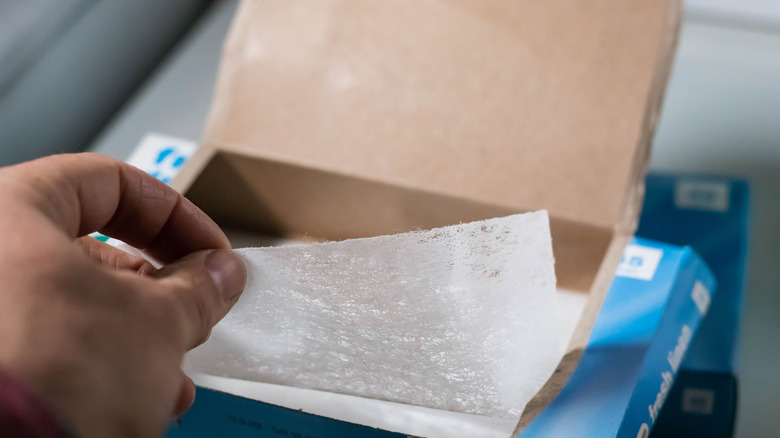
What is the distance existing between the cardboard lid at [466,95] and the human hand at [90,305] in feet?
0.75

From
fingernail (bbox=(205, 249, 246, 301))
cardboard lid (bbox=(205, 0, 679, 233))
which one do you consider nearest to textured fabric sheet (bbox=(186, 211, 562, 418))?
fingernail (bbox=(205, 249, 246, 301))

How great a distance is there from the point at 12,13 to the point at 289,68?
33cm

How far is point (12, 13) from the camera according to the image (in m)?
0.69

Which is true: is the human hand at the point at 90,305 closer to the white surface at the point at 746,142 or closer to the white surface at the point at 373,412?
the white surface at the point at 373,412

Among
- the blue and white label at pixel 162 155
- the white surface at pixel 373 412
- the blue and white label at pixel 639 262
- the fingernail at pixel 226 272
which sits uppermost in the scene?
the fingernail at pixel 226 272

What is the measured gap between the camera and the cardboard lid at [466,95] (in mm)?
533

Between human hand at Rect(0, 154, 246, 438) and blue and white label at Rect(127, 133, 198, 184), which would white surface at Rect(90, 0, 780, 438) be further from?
human hand at Rect(0, 154, 246, 438)

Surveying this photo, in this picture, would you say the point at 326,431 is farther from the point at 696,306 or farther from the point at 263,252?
the point at 696,306

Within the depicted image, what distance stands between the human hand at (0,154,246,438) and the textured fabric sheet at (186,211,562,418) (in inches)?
2.2

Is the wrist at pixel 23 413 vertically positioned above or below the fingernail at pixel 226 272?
above

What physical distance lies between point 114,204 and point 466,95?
318mm

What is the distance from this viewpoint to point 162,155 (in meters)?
0.67

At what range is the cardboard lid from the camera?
1.75 ft


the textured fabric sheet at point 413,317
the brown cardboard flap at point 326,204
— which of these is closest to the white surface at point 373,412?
the textured fabric sheet at point 413,317
